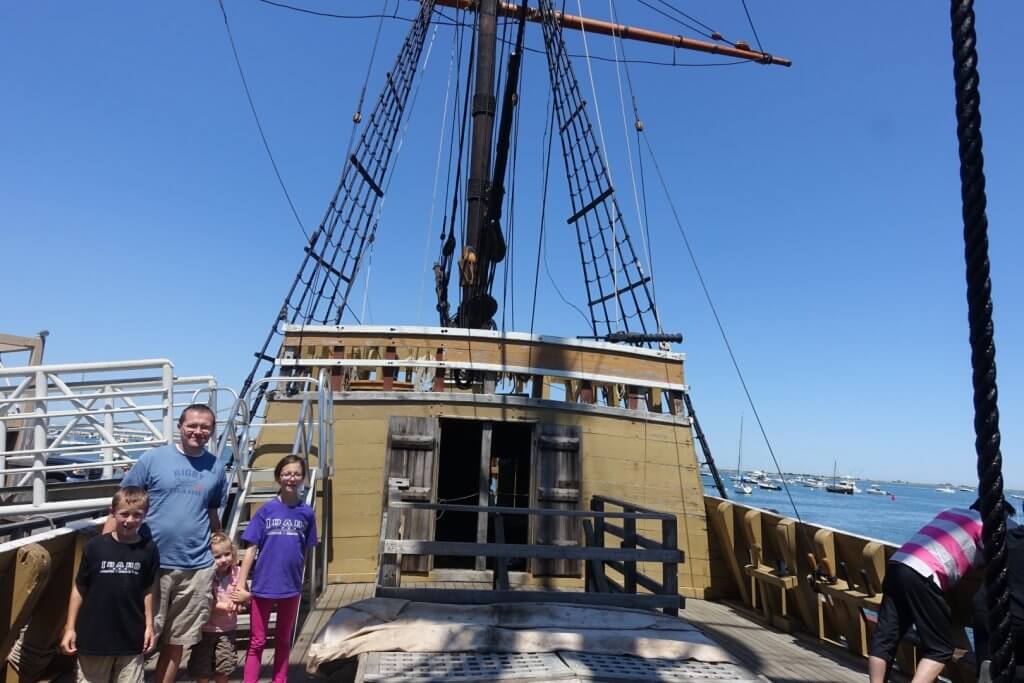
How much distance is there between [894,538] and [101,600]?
59.2m

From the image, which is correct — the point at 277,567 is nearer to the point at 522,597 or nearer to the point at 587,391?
the point at 522,597

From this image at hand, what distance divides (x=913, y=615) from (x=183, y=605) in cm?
362

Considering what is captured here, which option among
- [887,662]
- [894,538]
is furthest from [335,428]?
[894,538]

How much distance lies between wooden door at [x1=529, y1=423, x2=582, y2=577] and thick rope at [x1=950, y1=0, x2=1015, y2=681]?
5933mm

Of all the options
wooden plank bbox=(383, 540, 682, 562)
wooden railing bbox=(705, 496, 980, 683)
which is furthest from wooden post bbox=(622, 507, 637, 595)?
wooden railing bbox=(705, 496, 980, 683)

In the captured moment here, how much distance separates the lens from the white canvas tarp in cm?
393

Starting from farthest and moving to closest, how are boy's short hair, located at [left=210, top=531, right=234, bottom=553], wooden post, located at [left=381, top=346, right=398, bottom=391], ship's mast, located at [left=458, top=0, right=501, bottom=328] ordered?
ship's mast, located at [left=458, top=0, right=501, bottom=328]
wooden post, located at [left=381, top=346, right=398, bottom=391]
boy's short hair, located at [left=210, top=531, right=234, bottom=553]

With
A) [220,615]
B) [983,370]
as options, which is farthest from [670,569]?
[983,370]

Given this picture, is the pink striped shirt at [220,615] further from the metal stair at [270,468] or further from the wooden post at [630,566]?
the wooden post at [630,566]

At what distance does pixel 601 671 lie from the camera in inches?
144

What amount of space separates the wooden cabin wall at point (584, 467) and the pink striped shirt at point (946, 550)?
4176mm

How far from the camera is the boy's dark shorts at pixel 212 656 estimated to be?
3568mm

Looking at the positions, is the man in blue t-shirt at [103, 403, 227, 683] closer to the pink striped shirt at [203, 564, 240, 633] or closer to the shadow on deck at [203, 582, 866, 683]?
the pink striped shirt at [203, 564, 240, 633]

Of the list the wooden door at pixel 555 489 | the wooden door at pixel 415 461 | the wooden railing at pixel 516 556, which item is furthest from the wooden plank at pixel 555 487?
the wooden railing at pixel 516 556
